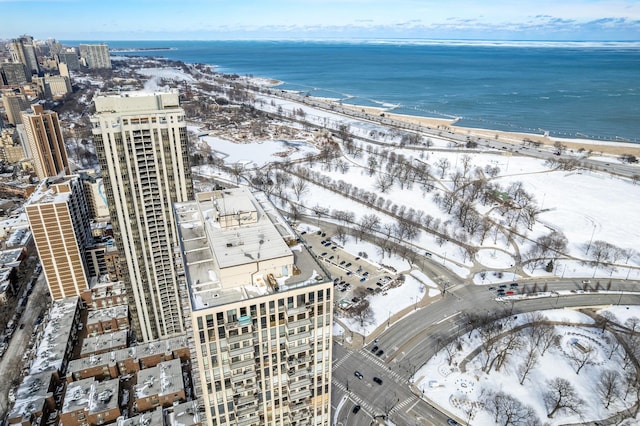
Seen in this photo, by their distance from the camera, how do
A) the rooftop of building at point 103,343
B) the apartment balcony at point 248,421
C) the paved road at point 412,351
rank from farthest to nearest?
the rooftop of building at point 103,343
the paved road at point 412,351
the apartment balcony at point 248,421

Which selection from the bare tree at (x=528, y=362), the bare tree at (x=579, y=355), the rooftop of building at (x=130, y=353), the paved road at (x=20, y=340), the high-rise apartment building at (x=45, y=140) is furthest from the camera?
the high-rise apartment building at (x=45, y=140)

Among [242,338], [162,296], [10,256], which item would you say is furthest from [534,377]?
[10,256]

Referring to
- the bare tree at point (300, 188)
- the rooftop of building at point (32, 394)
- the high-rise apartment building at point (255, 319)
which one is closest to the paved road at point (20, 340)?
the rooftop of building at point (32, 394)

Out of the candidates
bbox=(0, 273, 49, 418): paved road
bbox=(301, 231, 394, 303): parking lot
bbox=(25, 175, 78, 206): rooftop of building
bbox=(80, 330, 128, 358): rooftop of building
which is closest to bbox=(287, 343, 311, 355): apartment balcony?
bbox=(80, 330, 128, 358): rooftop of building

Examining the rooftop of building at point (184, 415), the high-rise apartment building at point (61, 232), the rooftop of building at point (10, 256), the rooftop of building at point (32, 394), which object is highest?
the high-rise apartment building at point (61, 232)

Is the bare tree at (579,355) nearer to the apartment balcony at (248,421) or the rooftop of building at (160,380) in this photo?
the apartment balcony at (248,421)
